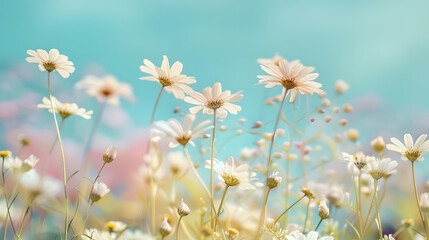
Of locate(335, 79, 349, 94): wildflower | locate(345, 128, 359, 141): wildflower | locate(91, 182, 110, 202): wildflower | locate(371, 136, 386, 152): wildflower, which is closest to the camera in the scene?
locate(91, 182, 110, 202): wildflower

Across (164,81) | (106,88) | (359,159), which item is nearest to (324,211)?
(359,159)

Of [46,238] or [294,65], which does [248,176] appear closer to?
[294,65]

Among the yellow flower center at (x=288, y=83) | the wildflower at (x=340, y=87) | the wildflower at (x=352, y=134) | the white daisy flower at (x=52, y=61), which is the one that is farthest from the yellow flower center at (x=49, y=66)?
the wildflower at (x=340, y=87)

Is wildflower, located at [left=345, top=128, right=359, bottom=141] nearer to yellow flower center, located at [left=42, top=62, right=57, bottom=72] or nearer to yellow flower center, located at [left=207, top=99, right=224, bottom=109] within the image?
yellow flower center, located at [left=207, top=99, right=224, bottom=109]

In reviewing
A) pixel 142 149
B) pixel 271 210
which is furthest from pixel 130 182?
pixel 271 210

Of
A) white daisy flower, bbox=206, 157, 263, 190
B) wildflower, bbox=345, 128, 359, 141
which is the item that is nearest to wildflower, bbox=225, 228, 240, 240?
white daisy flower, bbox=206, 157, 263, 190
